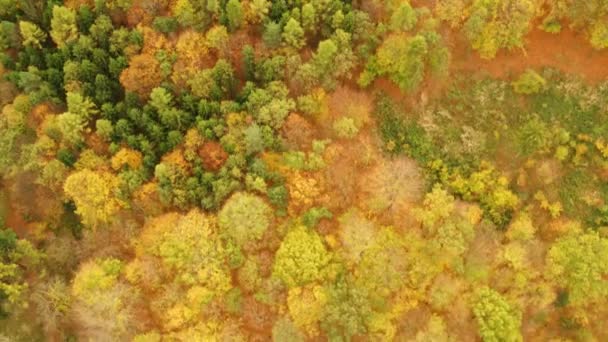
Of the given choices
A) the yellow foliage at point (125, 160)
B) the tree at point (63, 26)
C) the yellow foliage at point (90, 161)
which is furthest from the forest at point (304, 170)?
the yellow foliage at point (125, 160)

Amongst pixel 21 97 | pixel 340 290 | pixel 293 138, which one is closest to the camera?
pixel 340 290

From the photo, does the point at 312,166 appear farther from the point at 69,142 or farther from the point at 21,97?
the point at 21,97

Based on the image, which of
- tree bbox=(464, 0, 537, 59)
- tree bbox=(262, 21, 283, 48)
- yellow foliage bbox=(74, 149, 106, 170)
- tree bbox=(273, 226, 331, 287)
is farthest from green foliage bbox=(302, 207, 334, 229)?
tree bbox=(464, 0, 537, 59)

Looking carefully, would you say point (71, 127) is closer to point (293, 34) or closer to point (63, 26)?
point (63, 26)

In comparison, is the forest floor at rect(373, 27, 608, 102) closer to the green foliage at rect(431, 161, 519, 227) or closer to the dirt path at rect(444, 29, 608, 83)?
the dirt path at rect(444, 29, 608, 83)

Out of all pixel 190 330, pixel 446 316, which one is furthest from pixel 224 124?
pixel 446 316
